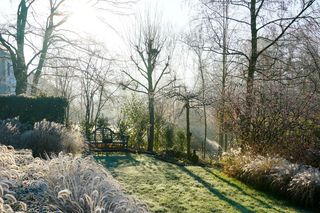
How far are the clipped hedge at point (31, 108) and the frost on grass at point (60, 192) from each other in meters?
8.15

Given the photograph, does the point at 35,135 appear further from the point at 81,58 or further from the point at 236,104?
the point at 81,58

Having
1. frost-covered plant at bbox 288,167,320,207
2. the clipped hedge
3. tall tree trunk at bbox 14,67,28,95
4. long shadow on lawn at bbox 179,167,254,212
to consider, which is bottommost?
long shadow on lawn at bbox 179,167,254,212

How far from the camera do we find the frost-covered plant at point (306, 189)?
6.44m

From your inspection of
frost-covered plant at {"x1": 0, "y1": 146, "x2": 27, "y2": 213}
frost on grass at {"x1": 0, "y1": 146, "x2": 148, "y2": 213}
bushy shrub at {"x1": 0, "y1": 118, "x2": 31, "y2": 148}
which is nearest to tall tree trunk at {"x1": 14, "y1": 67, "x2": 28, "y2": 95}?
bushy shrub at {"x1": 0, "y1": 118, "x2": 31, "y2": 148}

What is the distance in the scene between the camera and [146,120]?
1784 cm

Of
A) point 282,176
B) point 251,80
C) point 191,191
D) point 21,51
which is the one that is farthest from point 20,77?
point 282,176

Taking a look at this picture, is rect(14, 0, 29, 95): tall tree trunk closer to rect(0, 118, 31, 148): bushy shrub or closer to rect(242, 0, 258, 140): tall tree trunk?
rect(0, 118, 31, 148): bushy shrub

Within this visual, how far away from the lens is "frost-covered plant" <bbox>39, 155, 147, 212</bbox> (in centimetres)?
279

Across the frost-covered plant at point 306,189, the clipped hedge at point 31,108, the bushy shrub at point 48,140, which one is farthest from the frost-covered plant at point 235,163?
the clipped hedge at point 31,108

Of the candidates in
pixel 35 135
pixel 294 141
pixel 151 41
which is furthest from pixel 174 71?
pixel 35 135

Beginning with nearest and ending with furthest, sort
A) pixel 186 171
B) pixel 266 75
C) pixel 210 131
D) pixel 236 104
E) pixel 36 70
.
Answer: pixel 186 171 < pixel 236 104 < pixel 266 75 < pixel 36 70 < pixel 210 131

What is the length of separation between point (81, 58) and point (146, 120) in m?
4.65

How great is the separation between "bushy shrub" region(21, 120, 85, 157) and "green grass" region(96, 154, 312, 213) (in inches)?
57.7

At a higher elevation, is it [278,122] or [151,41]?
[151,41]
